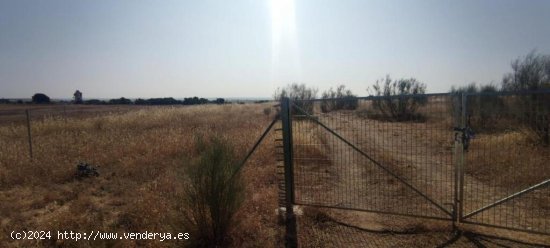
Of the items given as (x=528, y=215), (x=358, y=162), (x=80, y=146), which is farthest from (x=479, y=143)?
(x=80, y=146)

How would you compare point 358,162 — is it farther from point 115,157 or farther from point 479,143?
point 115,157

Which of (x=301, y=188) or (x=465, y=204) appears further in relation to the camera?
(x=301, y=188)

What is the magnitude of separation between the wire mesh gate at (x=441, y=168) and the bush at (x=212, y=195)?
115cm

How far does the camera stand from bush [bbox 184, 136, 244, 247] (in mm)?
4645

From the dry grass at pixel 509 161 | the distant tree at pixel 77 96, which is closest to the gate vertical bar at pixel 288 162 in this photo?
the dry grass at pixel 509 161

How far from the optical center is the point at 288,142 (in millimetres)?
5477

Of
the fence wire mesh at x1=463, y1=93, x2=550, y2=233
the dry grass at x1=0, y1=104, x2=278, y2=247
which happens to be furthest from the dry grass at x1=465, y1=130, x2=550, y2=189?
the dry grass at x1=0, y1=104, x2=278, y2=247

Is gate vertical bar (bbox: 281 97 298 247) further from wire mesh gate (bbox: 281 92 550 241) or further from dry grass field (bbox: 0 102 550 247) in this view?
dry grass field (bbox: 0 102 550 247)

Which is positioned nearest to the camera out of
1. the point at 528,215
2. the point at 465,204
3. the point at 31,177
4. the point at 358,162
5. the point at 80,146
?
the point at 528,215

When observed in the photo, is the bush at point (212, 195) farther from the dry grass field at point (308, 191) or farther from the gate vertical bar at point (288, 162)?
the gate vertical bar at point (288, 162)

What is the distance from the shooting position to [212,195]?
15.2 ft

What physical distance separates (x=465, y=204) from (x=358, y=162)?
12.1 ft

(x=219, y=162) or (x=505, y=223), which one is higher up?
(x=219, y=162)

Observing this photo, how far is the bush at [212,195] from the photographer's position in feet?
15.2
